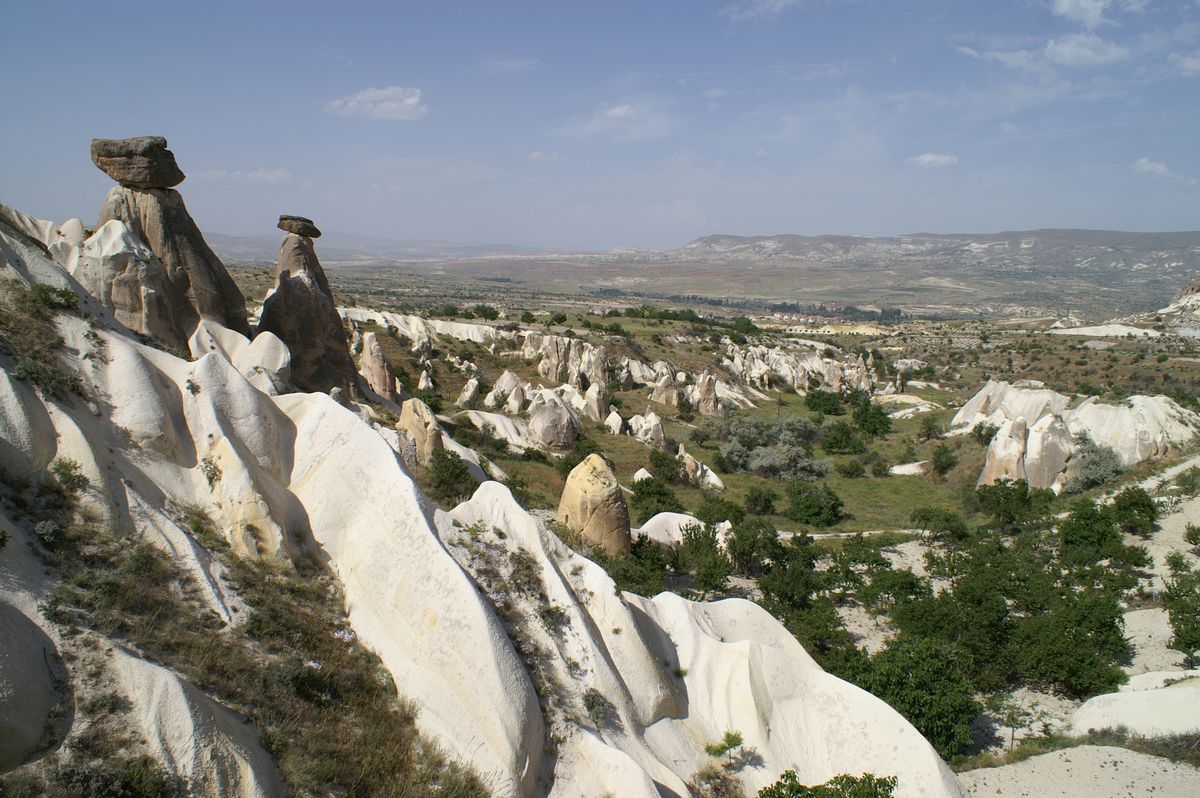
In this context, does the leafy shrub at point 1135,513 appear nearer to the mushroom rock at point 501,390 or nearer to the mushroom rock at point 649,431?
the mushroom rock at point 649,431

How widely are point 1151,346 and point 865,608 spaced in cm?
8331

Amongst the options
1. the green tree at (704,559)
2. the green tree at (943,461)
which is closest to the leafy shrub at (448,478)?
the green tree at (704,559)

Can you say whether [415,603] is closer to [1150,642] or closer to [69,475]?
[69,475]

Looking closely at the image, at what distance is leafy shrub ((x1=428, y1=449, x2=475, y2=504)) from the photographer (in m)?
17.7

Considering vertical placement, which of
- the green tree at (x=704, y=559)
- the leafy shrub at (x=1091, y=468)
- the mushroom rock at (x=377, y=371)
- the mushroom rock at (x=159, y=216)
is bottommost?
the green tree at (x=704, y=559)

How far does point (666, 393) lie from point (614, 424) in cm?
1358

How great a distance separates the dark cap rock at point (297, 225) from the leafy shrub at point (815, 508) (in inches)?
892

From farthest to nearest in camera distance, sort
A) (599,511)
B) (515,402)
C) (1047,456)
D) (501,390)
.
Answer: (501,390) → (515,402) → (1047,456) → (599,511)

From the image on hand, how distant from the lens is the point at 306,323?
22.9 metres

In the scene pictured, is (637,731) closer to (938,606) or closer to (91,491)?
(91,491)

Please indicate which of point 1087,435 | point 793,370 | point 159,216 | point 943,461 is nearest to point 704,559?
point 159,216

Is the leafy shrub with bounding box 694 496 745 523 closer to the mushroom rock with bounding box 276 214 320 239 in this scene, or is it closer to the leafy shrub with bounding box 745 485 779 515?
the leafy shrub with bounding box 745 485 779 515

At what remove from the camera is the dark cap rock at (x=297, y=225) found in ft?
79.4

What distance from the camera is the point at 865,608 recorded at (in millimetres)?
19500
